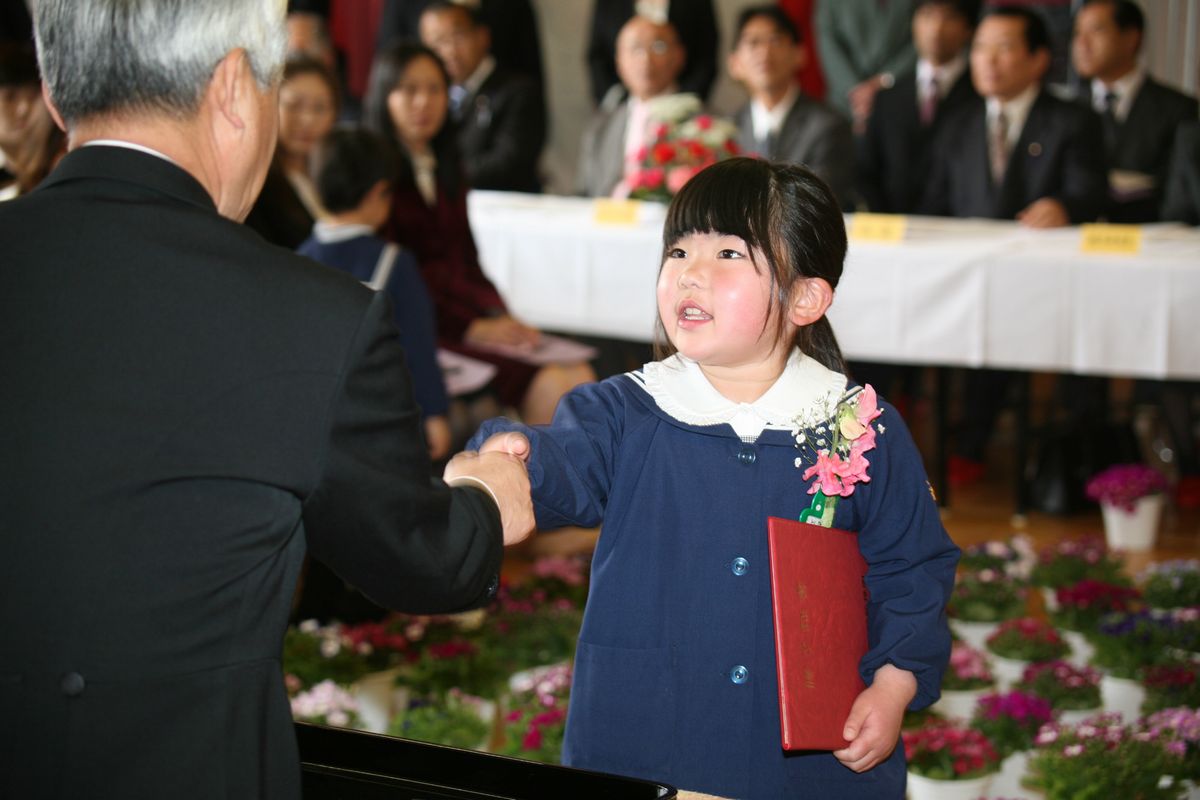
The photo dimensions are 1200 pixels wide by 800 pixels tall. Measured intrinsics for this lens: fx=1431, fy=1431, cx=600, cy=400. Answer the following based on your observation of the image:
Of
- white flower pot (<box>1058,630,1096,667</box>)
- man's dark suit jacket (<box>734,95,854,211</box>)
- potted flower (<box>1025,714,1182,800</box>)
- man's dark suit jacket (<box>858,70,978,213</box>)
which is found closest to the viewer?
potted flower (<box>1025,714,1182,800</box>)

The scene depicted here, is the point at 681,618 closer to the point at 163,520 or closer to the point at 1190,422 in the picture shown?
the point at 163,520

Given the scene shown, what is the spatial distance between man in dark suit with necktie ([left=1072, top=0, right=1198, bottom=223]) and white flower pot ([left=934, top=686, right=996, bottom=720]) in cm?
333

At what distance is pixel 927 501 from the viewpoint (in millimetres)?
1645

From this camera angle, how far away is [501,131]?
6555 millimetres

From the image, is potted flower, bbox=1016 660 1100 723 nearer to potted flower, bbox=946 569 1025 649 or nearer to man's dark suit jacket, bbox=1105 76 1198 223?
potted flower, bbox=946 569 1025 649

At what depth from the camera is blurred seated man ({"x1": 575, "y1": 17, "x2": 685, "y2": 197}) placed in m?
5.90

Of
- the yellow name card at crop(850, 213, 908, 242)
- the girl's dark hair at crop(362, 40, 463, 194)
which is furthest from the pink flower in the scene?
the yellow name card at crop(850, 213, 908, 242)

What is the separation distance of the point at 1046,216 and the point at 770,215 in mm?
3832

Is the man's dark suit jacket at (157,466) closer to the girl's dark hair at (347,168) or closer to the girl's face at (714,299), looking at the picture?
the girl's face at (714,299)

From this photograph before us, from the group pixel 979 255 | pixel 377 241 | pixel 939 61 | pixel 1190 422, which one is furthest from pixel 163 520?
pixel 939 61

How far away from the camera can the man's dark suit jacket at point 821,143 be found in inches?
219

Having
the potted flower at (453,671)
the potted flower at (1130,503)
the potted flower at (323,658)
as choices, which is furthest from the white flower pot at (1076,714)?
the potted flower at (1130,503)

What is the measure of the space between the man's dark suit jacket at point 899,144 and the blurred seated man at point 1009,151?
39 cm

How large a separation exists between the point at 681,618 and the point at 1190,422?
4314mm
